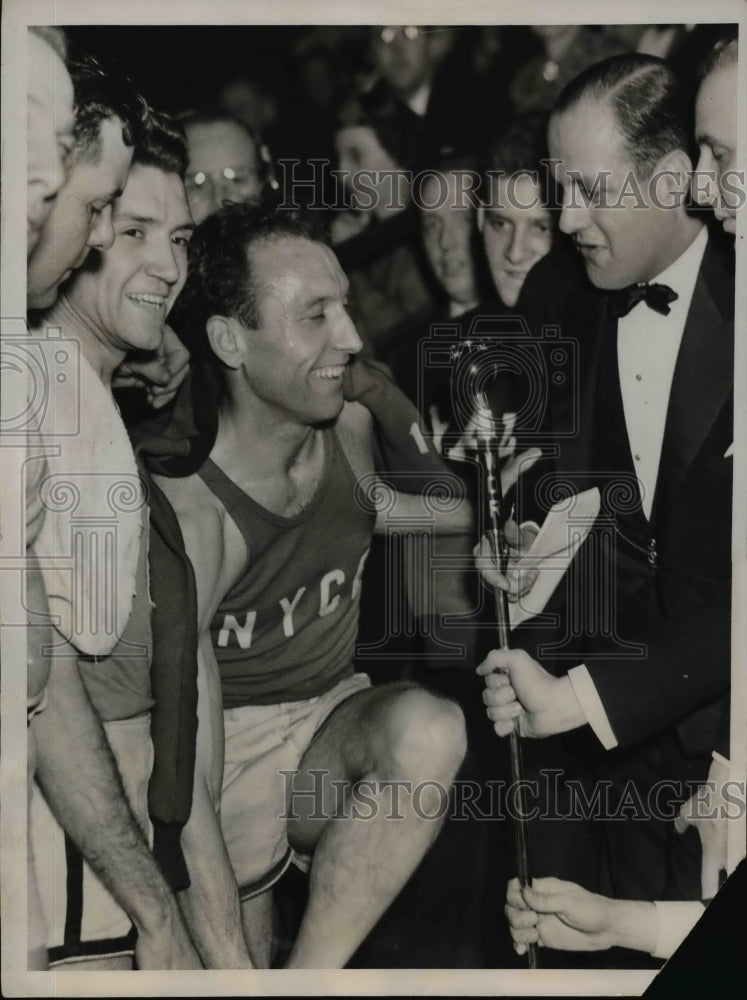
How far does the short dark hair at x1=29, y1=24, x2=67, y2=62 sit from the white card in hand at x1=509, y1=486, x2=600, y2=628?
119cm

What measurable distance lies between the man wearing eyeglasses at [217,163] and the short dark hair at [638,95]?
1.80 feet

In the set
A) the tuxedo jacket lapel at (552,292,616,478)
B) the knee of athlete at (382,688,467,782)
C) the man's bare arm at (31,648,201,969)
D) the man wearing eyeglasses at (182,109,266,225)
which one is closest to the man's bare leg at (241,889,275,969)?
the man's bare arm at (31,648,201,969)

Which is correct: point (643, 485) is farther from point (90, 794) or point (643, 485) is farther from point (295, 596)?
point (90, 794)

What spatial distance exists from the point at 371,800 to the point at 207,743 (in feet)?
1.02

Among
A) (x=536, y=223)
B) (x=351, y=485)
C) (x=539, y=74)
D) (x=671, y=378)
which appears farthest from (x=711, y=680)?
(x=539, y=74)

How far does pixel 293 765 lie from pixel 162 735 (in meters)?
0.24

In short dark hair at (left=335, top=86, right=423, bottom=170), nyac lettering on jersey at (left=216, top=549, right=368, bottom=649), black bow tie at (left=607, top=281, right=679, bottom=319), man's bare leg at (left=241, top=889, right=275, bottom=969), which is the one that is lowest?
man's bare leg at (left=241, top=889, right=275, bottom=969)

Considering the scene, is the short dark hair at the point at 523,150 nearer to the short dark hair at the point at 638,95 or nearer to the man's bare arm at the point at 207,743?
the short dark hair at the point at 638,95

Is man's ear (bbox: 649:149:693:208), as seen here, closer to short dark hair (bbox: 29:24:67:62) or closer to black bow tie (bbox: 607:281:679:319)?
black bow tie (bbox: 607:281:679:319)

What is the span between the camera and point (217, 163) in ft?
7.41

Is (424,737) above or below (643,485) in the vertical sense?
below

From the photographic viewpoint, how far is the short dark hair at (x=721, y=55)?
2.27 m

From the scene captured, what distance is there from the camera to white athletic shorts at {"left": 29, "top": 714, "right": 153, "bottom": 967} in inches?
90.0

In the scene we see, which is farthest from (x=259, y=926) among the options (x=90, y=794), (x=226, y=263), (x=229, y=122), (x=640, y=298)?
(x=229, y=122)
